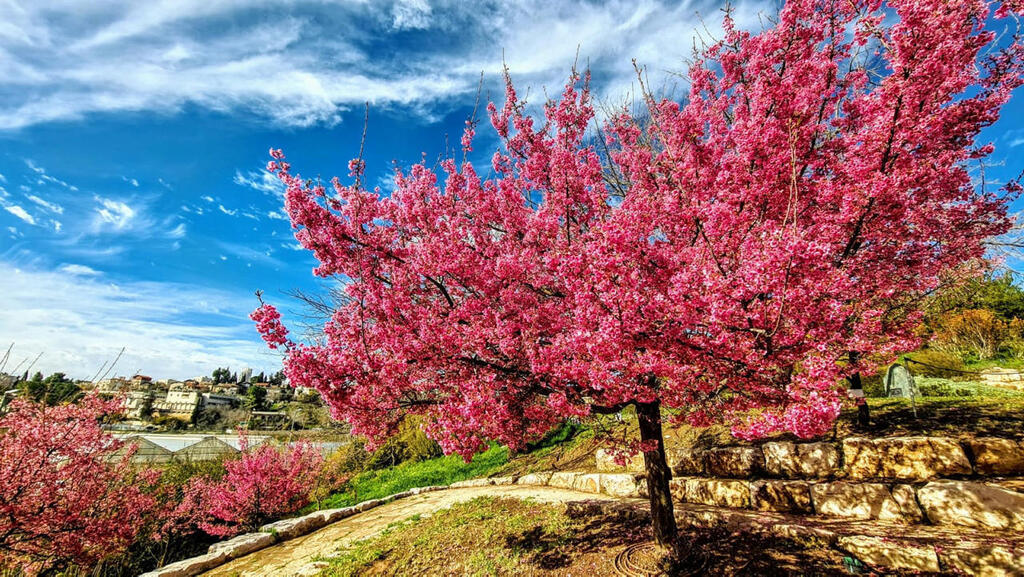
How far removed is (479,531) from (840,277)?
691 cm

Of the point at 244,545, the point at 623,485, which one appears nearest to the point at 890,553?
the point at 623,485

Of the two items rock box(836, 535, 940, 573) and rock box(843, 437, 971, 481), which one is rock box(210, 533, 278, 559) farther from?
rock box(843, 437, 971, 481)

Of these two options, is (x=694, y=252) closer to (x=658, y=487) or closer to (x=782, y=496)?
(x=658, y=487)

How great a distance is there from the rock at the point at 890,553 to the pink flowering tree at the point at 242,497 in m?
14.4

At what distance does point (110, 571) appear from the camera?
9359 mm

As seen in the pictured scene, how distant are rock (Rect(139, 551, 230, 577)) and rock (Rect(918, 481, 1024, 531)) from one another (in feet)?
39.4

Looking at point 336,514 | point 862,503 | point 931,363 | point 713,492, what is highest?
point 931,363

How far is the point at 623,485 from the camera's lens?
864 centimetres

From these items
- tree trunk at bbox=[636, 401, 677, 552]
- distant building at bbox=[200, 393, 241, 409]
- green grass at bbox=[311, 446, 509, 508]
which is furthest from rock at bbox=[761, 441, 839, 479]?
distant building at bbox=[200, 393, 241, 409]

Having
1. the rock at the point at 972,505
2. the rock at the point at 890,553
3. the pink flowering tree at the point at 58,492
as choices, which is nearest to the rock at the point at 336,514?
the pink flowering tree at the point at 58,492

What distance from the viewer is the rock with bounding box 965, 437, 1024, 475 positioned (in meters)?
4.55

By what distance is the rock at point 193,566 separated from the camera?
723 cm

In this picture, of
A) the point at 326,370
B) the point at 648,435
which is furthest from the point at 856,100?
the point at 326,370

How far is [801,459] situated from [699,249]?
4547 millimetres
